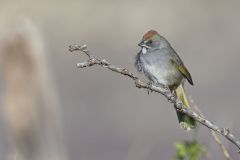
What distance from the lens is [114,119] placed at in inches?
628

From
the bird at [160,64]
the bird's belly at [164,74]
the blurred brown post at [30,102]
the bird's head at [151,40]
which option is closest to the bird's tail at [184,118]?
the bird at [160,64]

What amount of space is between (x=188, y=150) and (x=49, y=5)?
1554cm

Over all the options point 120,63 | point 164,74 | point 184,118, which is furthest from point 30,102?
point 120,63

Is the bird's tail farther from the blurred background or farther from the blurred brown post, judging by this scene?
the blurred brown post

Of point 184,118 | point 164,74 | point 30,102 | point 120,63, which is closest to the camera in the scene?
point 30,102

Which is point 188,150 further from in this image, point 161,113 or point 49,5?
point 49,5

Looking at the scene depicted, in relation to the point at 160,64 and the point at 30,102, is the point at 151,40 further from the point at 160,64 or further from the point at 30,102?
the point at 30,102

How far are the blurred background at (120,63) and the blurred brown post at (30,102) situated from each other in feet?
0.06

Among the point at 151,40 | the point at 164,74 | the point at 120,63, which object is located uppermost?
the point at 151,40

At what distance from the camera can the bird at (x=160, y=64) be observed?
7.31 meters

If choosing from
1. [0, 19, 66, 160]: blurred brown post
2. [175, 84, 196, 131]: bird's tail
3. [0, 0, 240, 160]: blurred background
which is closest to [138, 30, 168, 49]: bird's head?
[175, 84, 196, 131]: bird's tail

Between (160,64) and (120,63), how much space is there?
10585mm

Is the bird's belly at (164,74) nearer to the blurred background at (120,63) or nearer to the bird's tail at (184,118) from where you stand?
the bird's tail at (184,118)

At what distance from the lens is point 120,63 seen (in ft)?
60.0
